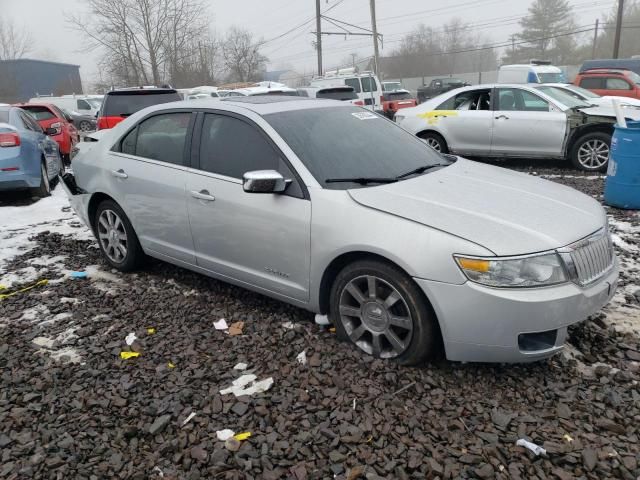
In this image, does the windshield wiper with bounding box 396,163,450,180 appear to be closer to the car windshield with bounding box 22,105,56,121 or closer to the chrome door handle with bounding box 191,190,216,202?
the chrome door handle with bounding box 191,190,216,202

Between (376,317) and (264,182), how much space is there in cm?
112

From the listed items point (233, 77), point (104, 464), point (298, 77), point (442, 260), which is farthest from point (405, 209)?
point (298, 77)

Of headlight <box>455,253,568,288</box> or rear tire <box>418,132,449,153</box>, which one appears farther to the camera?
rear tire <box>418,132,449,153</box>

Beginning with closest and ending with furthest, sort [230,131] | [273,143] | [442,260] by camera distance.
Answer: [442,260]
[273,143]
[230,131]

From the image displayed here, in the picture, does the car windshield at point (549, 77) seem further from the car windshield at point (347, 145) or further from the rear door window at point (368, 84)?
the car windshield at point (347, 145)

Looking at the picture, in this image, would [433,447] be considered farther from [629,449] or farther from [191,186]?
[191,186]

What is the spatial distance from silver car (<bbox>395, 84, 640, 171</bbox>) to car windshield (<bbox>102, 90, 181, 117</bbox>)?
16.6 ft

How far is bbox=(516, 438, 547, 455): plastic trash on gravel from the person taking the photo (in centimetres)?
245

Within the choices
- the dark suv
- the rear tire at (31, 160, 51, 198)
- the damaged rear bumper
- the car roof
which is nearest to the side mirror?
the car roof

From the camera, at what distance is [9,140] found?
7.51m

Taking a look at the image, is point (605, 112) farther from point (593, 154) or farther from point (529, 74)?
point (529, 74)

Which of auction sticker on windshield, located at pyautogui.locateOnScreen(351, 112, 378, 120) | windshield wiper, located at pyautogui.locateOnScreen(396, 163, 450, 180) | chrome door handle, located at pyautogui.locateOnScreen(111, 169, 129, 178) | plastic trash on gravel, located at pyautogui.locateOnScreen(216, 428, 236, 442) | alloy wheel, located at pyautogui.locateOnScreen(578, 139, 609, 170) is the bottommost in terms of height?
plastic trash on gravel, located at pyautogui.locateOnScreen(216, 428, 236, 442)

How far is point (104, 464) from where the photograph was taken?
2.48 m

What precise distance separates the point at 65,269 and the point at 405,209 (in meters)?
3.74
